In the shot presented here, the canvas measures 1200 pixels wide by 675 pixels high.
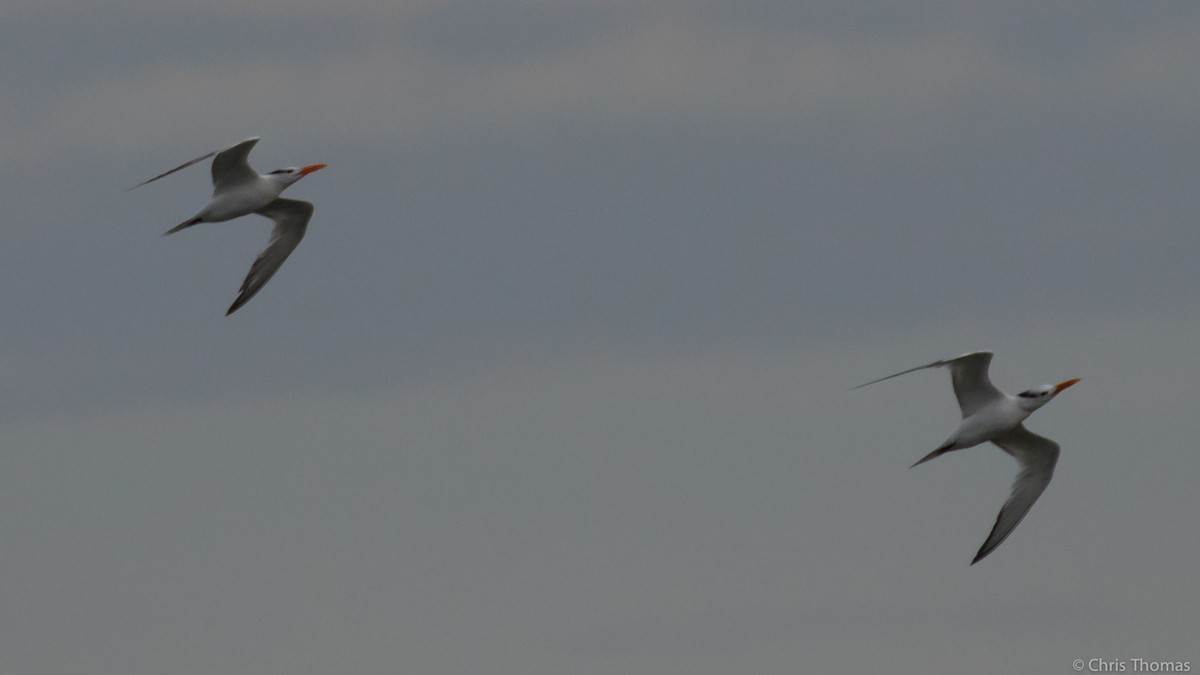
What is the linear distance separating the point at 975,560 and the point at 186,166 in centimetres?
1341

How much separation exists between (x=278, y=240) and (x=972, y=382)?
13.0 meters

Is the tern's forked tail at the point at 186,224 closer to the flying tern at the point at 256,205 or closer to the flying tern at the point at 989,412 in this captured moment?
the flying tern at the point at 256,205

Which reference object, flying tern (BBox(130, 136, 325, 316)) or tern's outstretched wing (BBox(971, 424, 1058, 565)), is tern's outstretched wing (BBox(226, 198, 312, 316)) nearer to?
flying tern (BBox(130, 136, 325, 316))

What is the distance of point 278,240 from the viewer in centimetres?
3881

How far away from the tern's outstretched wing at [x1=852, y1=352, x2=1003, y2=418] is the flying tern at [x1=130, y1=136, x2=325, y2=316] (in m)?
11.6

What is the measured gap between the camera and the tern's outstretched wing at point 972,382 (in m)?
32.7

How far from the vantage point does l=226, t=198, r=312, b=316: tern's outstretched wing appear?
38500 millimetres

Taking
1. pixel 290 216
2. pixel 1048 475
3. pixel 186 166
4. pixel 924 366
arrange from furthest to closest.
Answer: pixel 290 216 < pixel 1048 475 < pixel 186 166 < pixel 924 366

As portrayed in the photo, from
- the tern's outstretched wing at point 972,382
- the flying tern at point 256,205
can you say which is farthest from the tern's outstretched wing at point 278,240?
the tern's outstretched wing at point 972,382

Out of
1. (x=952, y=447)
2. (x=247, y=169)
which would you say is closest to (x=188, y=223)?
(x=247, y=169)

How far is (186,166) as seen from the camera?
106ft

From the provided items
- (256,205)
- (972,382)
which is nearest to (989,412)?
(972,382)

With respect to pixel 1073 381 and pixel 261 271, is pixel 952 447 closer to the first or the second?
pixel 1073 381

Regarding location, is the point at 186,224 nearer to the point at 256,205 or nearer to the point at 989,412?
the point at 256,205
